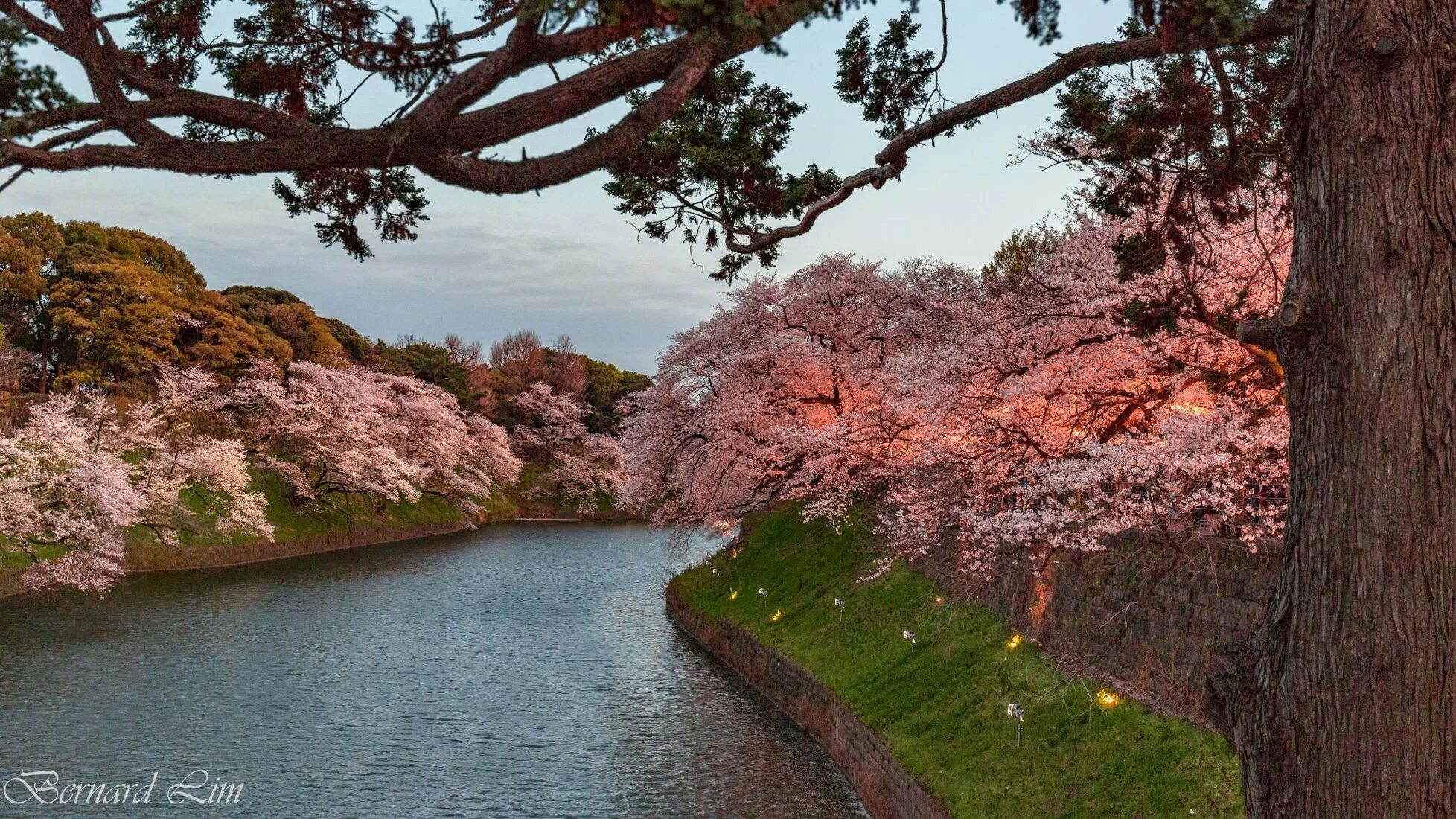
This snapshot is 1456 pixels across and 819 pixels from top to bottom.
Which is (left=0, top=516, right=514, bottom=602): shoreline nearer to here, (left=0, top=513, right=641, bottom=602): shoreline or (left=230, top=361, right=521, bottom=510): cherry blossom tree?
(left=0, top=513, right=641, bottom=602): shoreline

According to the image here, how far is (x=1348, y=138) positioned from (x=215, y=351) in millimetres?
44418

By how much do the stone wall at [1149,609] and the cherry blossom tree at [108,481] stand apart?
2235cm

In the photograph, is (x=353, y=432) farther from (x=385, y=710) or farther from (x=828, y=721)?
(x=828, y=721)

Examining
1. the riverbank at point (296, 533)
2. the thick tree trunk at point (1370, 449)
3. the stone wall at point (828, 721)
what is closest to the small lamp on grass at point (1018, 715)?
the stone wall at point (828, 721)

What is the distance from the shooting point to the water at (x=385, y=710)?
13570 millimetres

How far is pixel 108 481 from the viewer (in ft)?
82.8

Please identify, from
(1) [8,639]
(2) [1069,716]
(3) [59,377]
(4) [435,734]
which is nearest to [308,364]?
(3) [59,377]

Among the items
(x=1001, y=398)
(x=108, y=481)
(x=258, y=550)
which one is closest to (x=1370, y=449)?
(x=1001, y=398)

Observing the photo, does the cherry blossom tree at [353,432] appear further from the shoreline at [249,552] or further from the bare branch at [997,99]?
the bare branch at [997,99]

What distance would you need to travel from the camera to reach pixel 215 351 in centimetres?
4225

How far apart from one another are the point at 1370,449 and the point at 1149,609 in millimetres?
7230

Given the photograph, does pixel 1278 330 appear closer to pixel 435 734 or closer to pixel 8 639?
pixel 435 734

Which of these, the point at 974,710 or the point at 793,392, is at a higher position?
the point at 793,392

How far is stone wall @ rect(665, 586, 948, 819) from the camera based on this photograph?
12734mm
